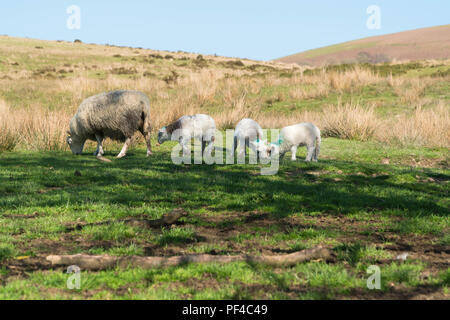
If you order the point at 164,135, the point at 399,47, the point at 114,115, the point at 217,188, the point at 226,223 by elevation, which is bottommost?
the point at 226,223

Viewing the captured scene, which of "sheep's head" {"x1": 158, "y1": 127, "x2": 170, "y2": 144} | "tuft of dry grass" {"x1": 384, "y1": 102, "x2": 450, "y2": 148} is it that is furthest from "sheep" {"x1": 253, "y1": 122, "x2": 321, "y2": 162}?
"tuft of dry grass" {"x1": 384, "y1": 102, "x2": 450, "y2": 148}

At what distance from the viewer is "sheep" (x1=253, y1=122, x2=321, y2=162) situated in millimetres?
11422

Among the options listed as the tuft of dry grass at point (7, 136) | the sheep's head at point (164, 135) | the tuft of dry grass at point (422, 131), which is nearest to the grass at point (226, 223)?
the sheep's head at point (164, 135)

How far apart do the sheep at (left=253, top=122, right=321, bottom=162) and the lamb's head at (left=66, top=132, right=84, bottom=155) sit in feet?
16.3

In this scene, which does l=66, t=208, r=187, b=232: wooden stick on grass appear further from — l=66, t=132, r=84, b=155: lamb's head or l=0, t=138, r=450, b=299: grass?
l=66, t=132, r=84, b=155: lamb's head

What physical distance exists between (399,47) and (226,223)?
11439 centimetres

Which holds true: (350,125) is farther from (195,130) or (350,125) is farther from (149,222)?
(149,222)

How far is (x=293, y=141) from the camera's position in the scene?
453 inches

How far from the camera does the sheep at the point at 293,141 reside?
11.4 metres

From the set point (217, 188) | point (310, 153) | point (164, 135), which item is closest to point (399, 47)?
point (164, 135)

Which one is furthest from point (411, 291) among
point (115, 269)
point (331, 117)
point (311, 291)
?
point (331, 117)

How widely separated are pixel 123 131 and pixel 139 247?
750 centimetres

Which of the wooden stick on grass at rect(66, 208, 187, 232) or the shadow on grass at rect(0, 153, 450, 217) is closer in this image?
the wooden stick on grass at rect(66, 208, 187, 232)
